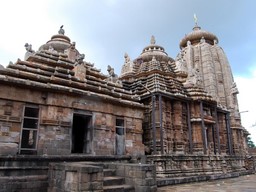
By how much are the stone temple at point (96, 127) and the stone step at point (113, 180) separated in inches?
1.5

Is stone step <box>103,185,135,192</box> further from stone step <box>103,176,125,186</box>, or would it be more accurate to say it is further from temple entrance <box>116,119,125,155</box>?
temple entrance <box>116,119,125,155</box>

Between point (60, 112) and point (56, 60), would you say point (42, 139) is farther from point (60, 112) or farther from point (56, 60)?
point (56, 60)

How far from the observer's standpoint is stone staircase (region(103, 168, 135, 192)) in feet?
27.2

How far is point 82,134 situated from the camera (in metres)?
13.0

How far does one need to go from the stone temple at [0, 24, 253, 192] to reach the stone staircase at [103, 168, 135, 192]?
0.04 metres

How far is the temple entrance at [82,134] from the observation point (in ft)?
37.6

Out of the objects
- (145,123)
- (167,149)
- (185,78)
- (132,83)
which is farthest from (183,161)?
(185,78)

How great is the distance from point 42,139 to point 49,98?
1.82 m

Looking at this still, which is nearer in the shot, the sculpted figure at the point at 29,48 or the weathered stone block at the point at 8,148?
the weathered stone block at the point at 8,148

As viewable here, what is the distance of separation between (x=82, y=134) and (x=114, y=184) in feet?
15.6

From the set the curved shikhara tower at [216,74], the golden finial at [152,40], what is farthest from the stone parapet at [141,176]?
the curved shikhara tower at [216,74]

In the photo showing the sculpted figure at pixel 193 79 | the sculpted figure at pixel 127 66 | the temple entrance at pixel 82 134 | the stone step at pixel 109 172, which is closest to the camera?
the stone step at pixel 109 172

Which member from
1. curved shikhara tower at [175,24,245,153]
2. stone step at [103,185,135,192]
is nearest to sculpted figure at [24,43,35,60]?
stone step at [103,185,135,192]

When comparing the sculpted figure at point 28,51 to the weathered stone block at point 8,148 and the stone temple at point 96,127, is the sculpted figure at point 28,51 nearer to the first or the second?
the stone temple at point 96,127
